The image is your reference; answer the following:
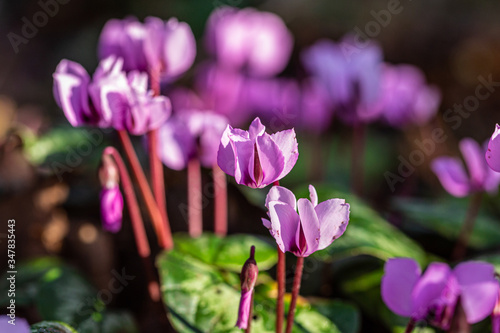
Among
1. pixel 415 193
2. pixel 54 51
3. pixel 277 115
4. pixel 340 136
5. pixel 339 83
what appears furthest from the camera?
pixel 54 51

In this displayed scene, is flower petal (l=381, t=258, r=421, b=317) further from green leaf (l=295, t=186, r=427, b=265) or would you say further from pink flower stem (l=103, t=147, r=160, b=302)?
pink flower stem (l=103, t=147, r=160, b=302)

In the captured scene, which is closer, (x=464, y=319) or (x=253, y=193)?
(x=464, y=319)

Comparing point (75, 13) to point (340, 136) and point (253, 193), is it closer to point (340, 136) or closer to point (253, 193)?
point (340, 136)

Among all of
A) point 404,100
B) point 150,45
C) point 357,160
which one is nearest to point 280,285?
point 150,45

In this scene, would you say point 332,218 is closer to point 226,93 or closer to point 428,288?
point 428,288

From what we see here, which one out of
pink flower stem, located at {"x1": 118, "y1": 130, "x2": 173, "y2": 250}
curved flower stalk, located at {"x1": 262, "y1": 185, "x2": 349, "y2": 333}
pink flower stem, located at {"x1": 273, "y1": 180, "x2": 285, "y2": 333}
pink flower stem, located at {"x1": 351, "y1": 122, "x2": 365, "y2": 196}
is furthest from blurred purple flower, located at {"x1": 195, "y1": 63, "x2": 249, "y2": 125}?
curved flower stalk, located at {"x1": 262, "y1": 185, "x2": 349, "y2": 333}

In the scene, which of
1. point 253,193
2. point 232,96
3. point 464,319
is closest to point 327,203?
point 464,319

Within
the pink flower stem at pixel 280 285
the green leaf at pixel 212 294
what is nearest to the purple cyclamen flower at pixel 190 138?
the green leaf at pixel 212 294
